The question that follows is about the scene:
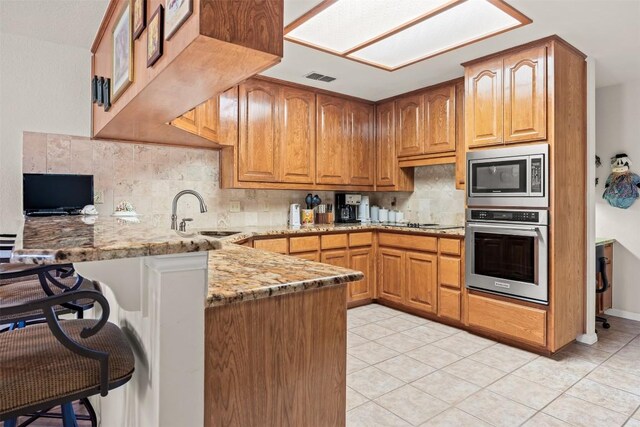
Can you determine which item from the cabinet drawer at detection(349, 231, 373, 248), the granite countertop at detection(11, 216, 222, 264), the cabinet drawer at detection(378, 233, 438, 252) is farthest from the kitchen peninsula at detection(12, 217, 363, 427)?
the cabinet drawer at detection(349, 231, 373, 248)

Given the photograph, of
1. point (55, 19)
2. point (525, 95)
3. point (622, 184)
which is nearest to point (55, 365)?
point (55, 19)

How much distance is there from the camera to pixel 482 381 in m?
2.41

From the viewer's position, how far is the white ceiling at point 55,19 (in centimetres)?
228

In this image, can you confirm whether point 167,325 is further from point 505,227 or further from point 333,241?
point 333,241

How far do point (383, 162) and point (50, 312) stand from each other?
396cm

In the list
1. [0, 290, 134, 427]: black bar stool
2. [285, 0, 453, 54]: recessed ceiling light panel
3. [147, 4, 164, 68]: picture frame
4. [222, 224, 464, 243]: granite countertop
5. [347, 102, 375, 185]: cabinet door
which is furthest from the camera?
[347, 102, 375, 185]: cabinet door

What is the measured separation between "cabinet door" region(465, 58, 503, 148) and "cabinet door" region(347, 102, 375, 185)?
1423 mm

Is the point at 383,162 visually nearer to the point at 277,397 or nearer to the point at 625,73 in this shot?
the point at 625,73

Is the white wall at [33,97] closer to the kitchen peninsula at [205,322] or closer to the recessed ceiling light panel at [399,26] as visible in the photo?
the recessed ceiling light panel at [399,26]

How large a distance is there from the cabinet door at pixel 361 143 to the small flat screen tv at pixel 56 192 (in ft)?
8.64

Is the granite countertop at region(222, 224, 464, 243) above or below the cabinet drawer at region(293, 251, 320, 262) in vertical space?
above

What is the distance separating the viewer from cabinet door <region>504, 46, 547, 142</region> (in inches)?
109

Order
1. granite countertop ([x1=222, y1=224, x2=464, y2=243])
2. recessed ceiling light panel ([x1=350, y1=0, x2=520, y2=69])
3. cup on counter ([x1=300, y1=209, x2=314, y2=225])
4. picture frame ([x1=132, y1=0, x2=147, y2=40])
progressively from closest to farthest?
picture frame ([x1=132, y1=0, x2=147, y2=40])
recessed ceiling light panel ([x1=350, y1=0, x2=520, y2=69])
granite countertop ([x1=222, y1=224, x2=464, y2=243])
cup on counter ([x1=300, y1=209, x2=314, y2=225])

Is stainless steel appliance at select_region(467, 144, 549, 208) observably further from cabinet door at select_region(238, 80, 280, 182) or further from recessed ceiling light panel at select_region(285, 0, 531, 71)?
cabinet door at select_region(238, 80, 280, 182)
